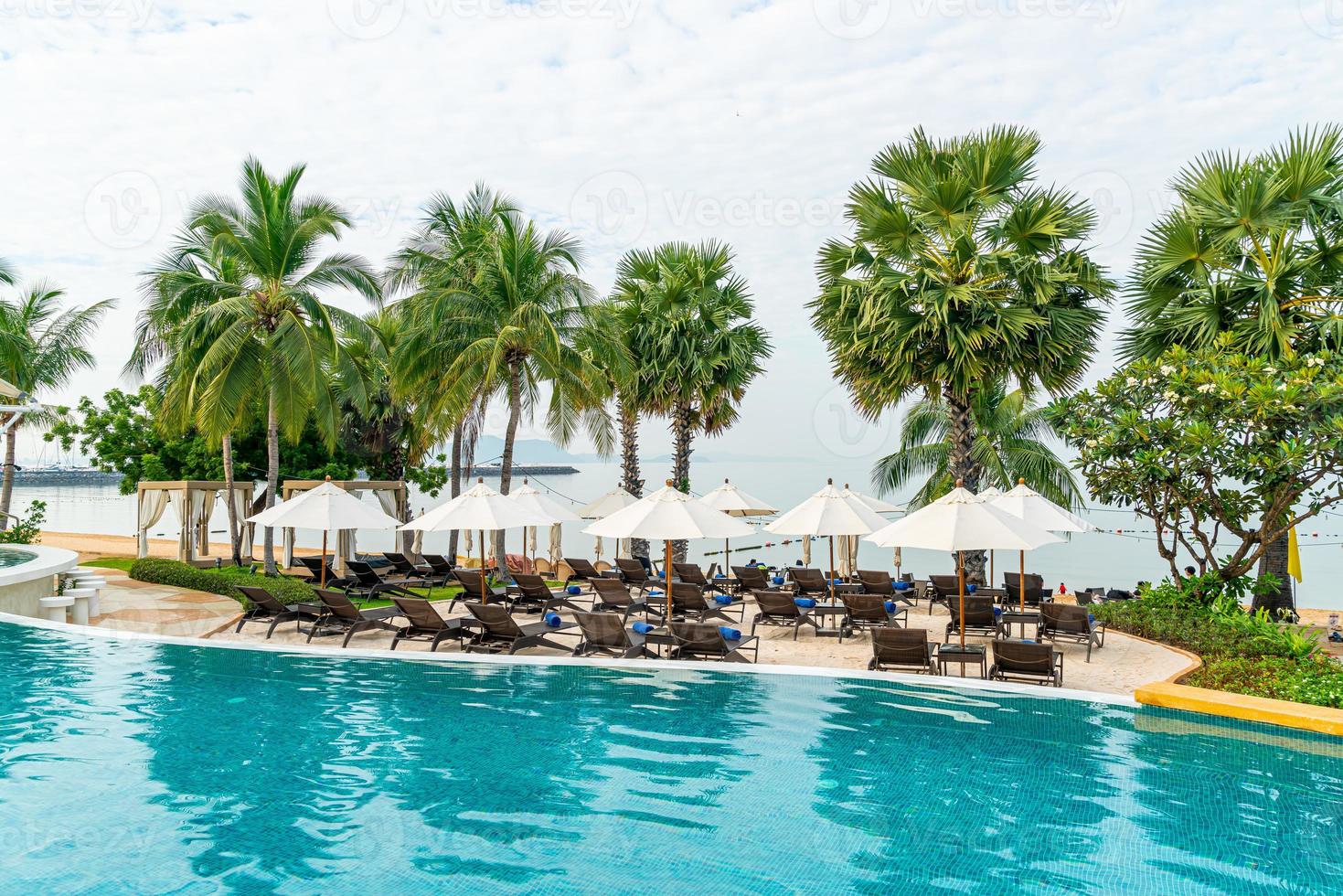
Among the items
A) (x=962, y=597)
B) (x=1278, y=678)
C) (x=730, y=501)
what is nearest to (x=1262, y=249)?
(x=1278, y=678)

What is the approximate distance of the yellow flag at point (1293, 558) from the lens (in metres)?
15.5

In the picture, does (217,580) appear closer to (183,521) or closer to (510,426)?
(183,521)

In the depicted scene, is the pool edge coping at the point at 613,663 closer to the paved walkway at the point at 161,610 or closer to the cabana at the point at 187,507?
the paved walkway at the point at 161,610

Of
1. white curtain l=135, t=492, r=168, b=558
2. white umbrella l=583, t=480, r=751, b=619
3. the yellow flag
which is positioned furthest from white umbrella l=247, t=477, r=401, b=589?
the yellow flag

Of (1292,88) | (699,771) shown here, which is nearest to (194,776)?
(699,771)

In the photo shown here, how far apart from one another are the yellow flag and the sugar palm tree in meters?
12.7

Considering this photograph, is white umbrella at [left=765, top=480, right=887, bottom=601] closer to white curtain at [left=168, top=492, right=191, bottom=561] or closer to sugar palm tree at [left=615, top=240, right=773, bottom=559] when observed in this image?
sugar palm tree at [left=615, top=240, right=773, bottom=559]

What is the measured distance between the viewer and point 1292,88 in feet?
47.2

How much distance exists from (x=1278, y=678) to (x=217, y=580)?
18466mm

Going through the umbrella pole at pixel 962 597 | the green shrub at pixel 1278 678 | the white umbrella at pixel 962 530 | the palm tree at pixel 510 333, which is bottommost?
the green shrub at pixel 1278 678

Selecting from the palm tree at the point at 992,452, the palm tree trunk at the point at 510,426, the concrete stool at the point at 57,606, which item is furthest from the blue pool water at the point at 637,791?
the palm tree at the point at 992,452

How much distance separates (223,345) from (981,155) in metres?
15.3

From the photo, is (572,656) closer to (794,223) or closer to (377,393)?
(794,223)

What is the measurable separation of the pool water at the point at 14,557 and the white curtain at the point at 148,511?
860 centimetres
